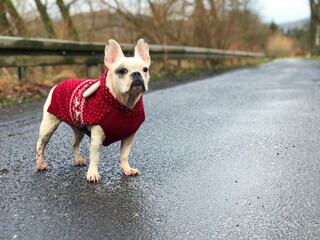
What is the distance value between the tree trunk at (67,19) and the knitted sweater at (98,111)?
873cm

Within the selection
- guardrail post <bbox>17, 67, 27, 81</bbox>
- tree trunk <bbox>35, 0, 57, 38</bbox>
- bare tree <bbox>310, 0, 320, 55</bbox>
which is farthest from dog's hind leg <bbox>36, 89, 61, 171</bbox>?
bare tree <bbox>310, 0, 320, 55</bbox>

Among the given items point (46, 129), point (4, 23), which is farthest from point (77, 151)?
point (4, 23)

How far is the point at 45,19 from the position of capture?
12.1m

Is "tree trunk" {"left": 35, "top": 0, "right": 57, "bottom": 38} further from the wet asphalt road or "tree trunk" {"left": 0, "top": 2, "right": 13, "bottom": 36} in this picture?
the wet asphalt road

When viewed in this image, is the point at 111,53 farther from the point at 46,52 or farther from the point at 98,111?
the point at 46,52

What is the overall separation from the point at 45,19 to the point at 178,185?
33.4 ft

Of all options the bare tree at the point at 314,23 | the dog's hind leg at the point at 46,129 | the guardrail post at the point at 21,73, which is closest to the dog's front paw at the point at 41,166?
the dog's hind leg at the point at 46,129

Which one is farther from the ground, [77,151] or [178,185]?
[77,151]

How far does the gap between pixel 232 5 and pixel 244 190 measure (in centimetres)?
1721

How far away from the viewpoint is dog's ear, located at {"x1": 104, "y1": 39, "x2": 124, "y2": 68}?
10.7 feet

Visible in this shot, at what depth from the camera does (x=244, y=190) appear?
9.71 ft

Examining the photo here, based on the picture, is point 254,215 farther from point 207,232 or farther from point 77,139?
point 77,139

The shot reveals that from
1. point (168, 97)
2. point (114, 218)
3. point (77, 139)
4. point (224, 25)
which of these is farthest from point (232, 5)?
point (114, 218)

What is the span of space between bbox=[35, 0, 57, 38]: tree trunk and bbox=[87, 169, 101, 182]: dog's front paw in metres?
8.85
